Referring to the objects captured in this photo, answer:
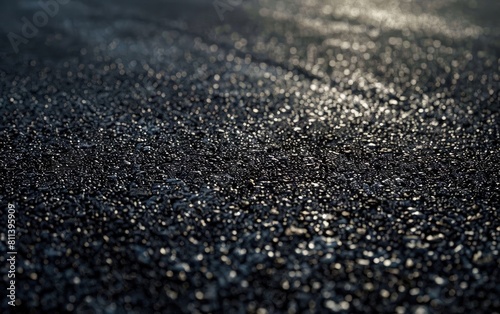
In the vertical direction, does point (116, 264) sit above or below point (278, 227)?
below

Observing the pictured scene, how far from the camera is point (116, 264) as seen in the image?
55.7 inches

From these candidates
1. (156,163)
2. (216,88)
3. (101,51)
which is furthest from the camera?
(101,51)

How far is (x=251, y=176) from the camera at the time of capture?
6.15 feet

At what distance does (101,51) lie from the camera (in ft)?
11.3

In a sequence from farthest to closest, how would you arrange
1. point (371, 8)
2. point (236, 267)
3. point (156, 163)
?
point (371, 8)
point (156, 163)
point (236, 267)

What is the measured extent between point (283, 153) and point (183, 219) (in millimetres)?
640

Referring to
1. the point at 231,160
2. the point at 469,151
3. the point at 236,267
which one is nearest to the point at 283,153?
the point at 231,160

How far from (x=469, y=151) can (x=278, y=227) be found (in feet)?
3.64

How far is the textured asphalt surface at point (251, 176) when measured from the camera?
52.8 inches

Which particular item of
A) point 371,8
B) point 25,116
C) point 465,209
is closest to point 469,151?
point 465,209

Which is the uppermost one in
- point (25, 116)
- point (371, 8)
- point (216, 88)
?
point (371, 8)

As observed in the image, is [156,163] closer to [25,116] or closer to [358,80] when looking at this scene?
[25,116]

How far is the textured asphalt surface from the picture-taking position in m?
1.34

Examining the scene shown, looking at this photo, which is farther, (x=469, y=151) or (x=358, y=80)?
(x=358, y=80)
